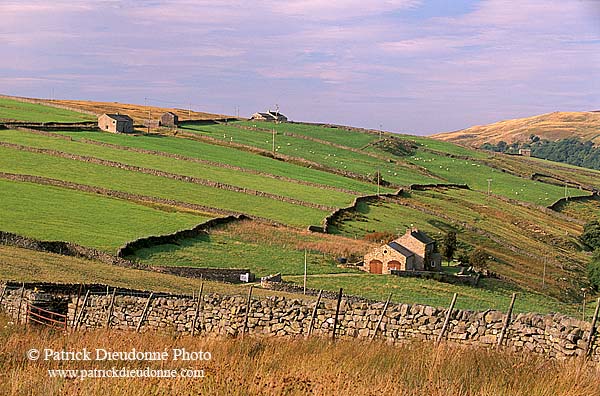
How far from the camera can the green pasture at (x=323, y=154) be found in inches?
4301

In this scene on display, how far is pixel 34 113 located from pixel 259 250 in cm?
7291

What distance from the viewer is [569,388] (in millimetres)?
10688

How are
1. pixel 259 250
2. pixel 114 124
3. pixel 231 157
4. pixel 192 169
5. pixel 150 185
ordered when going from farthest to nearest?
pixel 114 124 < pixel 231 157 < pixel 192 169 < pixel 150 185 < pixel 259 250

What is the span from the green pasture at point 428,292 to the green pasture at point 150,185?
16902 mm

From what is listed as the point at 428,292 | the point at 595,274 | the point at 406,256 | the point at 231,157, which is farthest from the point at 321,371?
the point at 231,157

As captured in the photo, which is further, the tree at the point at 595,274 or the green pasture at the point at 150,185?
the green pasture at the point at 150,185

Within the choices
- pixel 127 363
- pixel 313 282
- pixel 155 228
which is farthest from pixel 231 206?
pixel 127 363

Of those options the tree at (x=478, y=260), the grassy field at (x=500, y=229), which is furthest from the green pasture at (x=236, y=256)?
the tree at (x=478, y=260)

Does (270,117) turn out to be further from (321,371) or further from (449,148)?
(321,371)

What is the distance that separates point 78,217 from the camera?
55875 mm

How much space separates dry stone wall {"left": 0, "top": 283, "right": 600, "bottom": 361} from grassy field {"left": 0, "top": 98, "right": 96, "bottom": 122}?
85.5m

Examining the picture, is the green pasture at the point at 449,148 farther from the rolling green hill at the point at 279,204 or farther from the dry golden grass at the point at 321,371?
the dry golden grass at the point at 321,371

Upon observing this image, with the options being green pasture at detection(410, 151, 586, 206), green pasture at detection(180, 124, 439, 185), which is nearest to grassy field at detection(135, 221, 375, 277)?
green pasture at detection(180, 124, 439, 185)

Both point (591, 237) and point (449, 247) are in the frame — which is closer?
point (449, 247)
